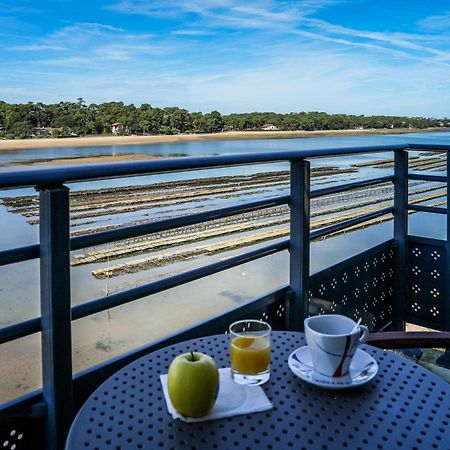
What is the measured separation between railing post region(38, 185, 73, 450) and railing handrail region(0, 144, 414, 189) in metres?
0.05

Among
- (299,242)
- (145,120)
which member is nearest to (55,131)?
(145,120)

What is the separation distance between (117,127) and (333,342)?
1701 centimetres

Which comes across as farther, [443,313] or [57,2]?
[57,2]

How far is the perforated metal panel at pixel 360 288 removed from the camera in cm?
245

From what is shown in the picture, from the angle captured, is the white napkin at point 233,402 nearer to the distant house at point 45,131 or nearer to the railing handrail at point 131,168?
the railing handrail at point 131,168

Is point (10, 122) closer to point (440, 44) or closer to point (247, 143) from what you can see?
point (440, 44)

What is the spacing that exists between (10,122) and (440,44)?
24.6 meters

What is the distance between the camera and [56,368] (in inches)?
53.7

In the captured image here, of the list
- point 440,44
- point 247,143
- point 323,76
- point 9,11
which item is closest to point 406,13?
point 323,76

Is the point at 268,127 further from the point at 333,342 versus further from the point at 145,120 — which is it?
the point at 333,342

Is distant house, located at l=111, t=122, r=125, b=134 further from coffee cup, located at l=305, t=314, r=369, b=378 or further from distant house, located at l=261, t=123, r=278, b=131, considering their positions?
coffee cup, located at l=305, t=314, r=369, b=378

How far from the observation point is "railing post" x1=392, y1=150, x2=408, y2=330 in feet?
9.73

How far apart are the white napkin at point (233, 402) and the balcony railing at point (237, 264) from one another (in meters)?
0.55

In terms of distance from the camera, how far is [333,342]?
900 mm
